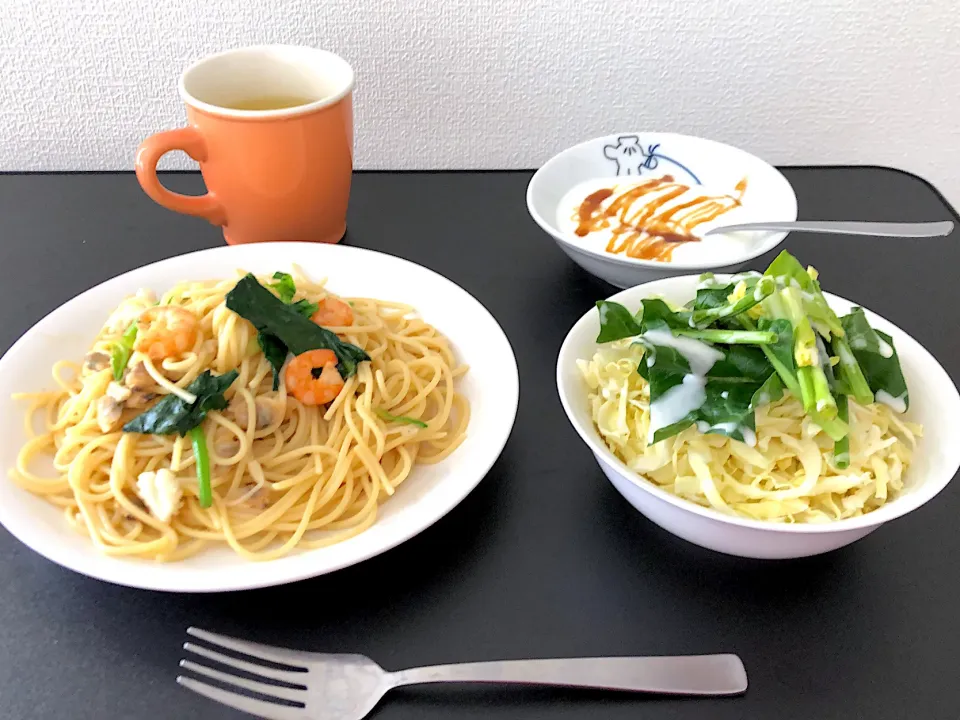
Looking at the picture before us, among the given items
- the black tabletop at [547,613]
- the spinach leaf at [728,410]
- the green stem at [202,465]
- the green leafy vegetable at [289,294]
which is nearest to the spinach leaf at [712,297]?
the spinach leaf at [728,410]

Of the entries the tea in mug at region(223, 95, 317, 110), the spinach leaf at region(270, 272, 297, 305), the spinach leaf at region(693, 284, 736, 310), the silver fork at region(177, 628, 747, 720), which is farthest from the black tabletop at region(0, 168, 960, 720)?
the tea in mug at region(223, 95, 317, 110)

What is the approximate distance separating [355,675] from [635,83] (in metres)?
1.28

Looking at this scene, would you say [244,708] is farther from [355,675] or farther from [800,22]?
[800,22]

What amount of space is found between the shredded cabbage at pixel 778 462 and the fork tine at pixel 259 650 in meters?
0.37

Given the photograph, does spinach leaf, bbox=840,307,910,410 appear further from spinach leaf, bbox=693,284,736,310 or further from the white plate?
the white plate

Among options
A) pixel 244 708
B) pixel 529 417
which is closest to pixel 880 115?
pixel 529 417

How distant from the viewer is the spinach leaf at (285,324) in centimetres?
89

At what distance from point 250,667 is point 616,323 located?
51cm

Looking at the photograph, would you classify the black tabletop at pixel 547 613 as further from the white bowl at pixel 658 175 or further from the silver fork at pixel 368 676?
the white bowl at pixel 658 175

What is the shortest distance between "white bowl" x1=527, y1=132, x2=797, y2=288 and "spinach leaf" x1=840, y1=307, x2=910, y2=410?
259 mm

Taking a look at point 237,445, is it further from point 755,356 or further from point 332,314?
point 755,356

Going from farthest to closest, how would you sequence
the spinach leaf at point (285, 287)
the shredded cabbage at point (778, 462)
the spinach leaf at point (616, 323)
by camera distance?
the spinach leaf at point (285, 287) → the spinach leaf at point (616, 323) → the shredded cabbage at point (778, 462)

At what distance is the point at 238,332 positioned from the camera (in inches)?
36.4

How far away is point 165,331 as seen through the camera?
2.93ft
